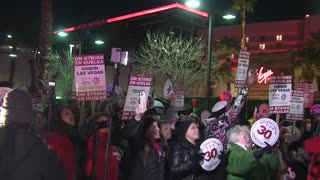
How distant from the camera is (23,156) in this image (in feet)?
11.1

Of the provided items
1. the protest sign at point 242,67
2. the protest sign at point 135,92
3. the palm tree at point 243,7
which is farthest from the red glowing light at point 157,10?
the protest sign at point 135,92

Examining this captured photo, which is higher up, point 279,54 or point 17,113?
point 279,54

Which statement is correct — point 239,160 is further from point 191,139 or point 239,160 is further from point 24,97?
point 24,97

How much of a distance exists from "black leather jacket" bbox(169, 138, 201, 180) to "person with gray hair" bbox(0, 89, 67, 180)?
2.66 meters

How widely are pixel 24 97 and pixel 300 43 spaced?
5661cm

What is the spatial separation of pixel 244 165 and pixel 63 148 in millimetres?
2294

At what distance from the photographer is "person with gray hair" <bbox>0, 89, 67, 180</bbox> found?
3369 mm

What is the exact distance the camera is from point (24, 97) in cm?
367

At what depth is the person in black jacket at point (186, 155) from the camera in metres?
5.97

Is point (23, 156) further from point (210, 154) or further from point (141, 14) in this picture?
point (141, 14)

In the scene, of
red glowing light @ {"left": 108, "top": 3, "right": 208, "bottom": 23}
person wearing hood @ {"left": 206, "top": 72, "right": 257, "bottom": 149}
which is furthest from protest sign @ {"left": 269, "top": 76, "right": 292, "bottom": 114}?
red glowing light @ {"left": 108, "top": 3, "right": 208, "bottom": 23}

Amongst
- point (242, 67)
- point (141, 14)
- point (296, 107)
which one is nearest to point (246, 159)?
point (242, 67)

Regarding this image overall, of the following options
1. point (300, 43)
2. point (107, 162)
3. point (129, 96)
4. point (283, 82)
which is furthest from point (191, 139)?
point (300, 43)

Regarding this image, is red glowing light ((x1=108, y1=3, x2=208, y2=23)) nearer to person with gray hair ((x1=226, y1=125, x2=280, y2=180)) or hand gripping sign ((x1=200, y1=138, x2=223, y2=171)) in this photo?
person with gray hair ((x1=226, y1=125, x2=280, y2=180))
